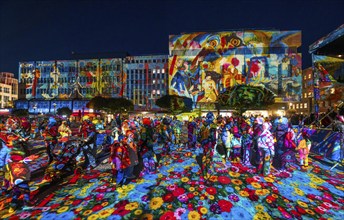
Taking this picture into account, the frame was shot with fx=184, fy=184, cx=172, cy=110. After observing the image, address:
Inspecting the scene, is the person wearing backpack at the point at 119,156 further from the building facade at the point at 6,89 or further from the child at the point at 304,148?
the building facade at the point at 6,89

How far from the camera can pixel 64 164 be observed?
7.24 metres

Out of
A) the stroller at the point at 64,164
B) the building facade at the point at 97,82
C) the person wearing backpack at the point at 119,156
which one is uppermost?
the building facade at the point at 97,82

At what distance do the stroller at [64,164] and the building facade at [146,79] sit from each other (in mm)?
48014

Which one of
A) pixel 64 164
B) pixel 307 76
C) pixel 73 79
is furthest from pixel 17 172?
pixel 307 76

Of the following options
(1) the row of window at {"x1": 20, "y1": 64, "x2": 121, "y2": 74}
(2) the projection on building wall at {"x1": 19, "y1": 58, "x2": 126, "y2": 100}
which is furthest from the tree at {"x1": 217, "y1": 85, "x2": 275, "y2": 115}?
(1) the row of window at {"x1": 20, "y1": 64, "x2": 121, "y2": 74}

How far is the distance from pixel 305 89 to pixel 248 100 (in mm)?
63006

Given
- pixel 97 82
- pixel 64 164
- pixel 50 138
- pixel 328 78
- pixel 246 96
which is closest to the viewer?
pixel 64 164

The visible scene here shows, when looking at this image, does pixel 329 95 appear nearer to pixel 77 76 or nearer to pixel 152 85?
pixel 152 85

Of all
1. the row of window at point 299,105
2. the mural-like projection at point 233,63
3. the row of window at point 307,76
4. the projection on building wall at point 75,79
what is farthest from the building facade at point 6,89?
the row of window at point 307,76

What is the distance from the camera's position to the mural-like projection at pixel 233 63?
51156 mm

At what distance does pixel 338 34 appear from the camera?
416 inches

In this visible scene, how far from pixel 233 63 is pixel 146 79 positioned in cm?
2588

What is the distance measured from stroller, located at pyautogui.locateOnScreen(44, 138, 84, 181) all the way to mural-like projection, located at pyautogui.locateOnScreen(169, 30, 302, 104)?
46162 mm

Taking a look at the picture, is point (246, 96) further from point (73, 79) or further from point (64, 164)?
point (73, 79)
